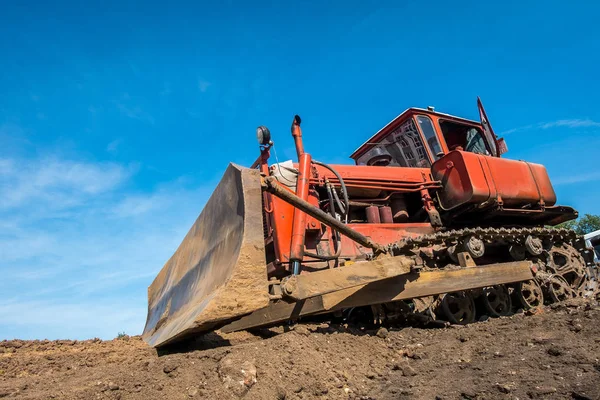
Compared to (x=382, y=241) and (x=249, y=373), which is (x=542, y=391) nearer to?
(x=249, y=373)

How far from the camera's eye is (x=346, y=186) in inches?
228

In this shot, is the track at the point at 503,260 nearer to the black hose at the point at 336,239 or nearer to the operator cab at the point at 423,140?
the black hose at the point at 336,239

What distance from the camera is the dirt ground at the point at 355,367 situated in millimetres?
2760

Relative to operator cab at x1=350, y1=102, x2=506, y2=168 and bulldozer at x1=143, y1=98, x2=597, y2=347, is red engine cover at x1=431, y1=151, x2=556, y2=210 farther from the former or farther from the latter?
operator cab at x1=350, y1=102, x2=506, y2=168

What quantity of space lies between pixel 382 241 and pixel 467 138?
10.3 ft

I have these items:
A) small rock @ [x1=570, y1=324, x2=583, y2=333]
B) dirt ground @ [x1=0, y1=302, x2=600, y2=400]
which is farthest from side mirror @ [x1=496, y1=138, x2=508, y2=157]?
small rock @ [x1=570, y1=324, x2=583, y2=333]

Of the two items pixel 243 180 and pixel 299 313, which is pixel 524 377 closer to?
pixel 299 313

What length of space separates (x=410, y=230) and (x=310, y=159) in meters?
1.60

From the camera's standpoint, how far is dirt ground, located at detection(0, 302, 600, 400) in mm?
2760

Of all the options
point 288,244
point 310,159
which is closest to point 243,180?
point 288,244

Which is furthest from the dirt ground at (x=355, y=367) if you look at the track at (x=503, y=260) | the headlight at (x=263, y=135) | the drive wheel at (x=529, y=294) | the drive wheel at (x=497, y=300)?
the headlight at (x=263, y=135)

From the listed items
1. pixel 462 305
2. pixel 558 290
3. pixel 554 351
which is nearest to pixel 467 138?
pixel 558 290

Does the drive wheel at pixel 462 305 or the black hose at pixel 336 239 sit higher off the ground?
the black hose at pixel 336 239

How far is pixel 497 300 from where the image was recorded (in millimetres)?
5242
